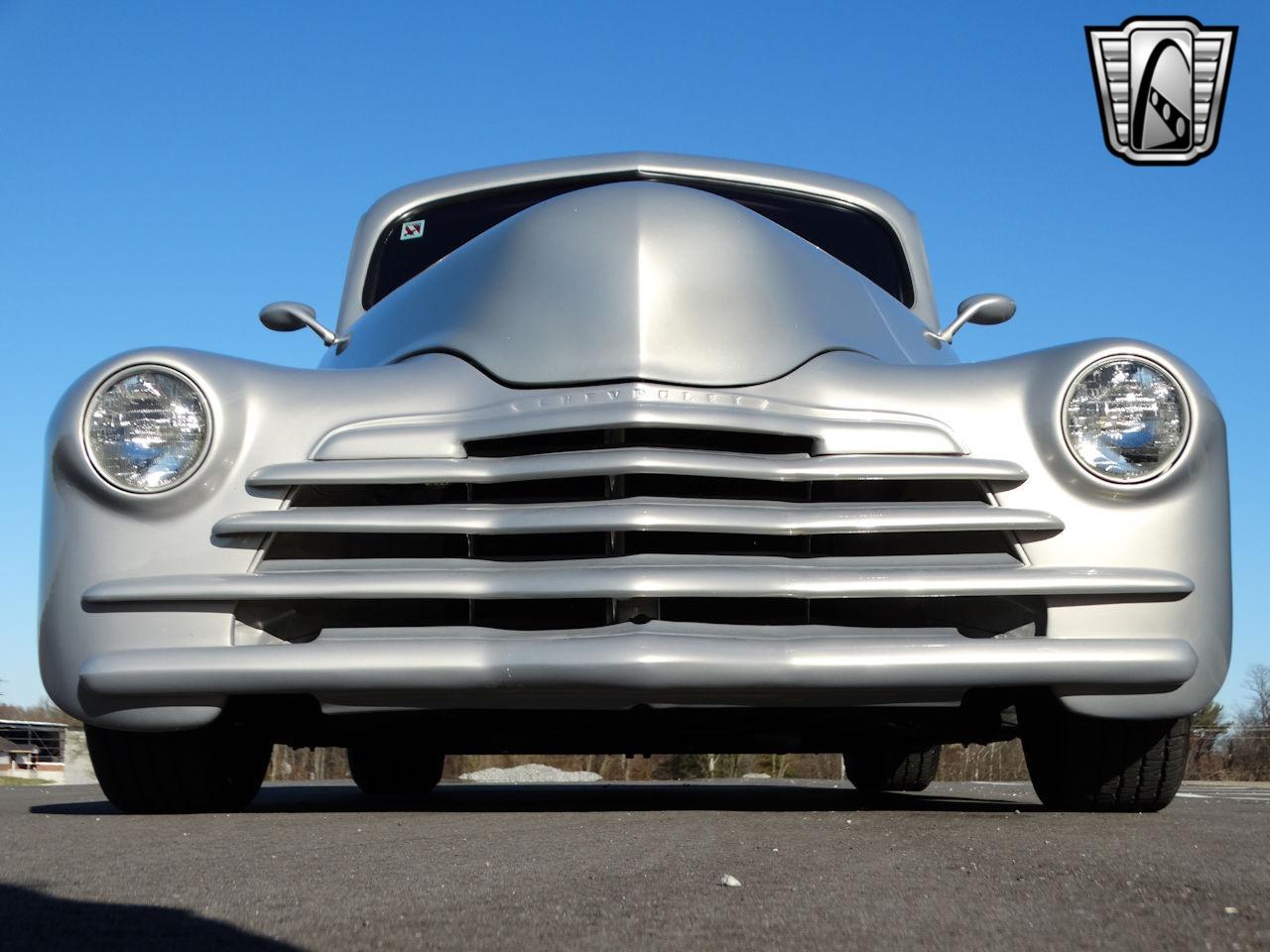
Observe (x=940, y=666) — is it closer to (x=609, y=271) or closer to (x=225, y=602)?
(x=609, y=271)

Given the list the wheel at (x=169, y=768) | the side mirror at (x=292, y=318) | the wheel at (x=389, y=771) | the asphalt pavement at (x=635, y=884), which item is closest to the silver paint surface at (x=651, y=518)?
the wheel at (x=169, y=768)

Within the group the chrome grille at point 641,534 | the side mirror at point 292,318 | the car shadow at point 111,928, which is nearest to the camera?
the car shadow at point 111,928

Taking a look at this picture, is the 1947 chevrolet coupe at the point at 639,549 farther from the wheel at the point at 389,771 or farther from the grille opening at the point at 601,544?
the wheel at the point at 389,771

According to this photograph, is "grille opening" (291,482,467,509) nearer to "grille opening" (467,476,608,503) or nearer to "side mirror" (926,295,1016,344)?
"grille opening" (467,476,608,503)

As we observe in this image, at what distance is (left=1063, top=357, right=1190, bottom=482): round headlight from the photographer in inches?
126

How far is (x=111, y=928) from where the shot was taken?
1.59 m

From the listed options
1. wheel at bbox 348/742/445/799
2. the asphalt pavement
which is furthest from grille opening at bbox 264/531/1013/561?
wheel at bbox 348/742/445/799

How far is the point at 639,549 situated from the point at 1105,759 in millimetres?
1219

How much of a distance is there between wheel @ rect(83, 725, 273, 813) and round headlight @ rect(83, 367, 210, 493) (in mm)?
590

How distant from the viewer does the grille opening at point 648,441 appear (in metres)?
3.27

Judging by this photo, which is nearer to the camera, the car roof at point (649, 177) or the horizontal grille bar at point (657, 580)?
the horizontal grille bar at point (657, 580)

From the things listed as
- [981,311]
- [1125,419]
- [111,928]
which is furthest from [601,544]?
[981,311]

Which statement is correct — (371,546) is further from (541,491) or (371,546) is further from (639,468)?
(639,468)

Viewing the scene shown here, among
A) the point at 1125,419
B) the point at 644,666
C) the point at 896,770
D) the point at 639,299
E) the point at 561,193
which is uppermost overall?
the point at 561,193
